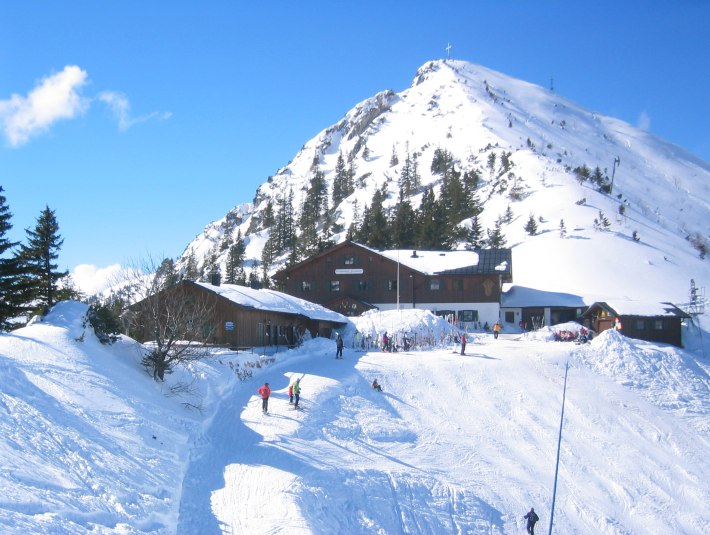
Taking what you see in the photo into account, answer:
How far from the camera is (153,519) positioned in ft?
41.3

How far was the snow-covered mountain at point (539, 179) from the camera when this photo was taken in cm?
6781

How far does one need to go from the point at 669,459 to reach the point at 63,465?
2299cm

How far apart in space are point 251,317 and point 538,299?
30.6 meters

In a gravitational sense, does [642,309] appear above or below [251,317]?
above

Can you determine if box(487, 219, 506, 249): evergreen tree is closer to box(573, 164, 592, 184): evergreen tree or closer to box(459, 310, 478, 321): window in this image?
box(459, 310, 478, 321): window

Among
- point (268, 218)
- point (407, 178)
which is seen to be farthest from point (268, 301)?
point (268, 218)

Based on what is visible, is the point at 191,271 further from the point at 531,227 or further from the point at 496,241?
the point at 531,227

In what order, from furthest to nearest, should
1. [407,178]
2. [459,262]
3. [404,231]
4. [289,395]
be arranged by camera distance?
1. [407,178]
2. [404,231]
3. [459,262]
4. [289,395]

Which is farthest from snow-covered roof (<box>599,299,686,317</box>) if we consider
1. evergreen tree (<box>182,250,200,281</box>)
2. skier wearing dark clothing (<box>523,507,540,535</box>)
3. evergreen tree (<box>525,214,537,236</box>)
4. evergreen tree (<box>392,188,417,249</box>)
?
evergreen tree (<box>182,250,200,281</box>)

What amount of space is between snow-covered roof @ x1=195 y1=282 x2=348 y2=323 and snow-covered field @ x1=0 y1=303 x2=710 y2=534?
145 inches

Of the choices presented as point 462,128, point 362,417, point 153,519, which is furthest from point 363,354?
point 462,128

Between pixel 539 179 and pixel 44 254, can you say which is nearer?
pixel 44 254

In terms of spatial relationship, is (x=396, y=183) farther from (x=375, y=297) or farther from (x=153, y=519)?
(x=153, y=519)

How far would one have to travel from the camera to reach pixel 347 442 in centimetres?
2173
